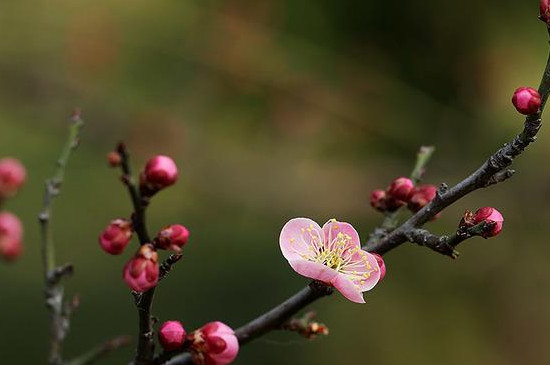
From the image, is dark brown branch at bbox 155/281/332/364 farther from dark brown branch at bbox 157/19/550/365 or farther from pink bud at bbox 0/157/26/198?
pink bud at bbox 0/157/26/198

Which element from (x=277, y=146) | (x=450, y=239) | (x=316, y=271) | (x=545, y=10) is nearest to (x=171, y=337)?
(x=316, y=271)

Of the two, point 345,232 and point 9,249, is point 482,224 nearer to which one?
point 345,232

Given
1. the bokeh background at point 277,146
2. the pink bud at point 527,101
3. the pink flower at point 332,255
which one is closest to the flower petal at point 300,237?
the pink flower at point 332,255

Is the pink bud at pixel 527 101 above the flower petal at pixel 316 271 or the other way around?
above

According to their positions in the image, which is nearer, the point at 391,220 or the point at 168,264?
the point at 168,264

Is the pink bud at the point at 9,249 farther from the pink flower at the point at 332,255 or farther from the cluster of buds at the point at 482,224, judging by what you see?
the cluster of buds at the point at 482,224
